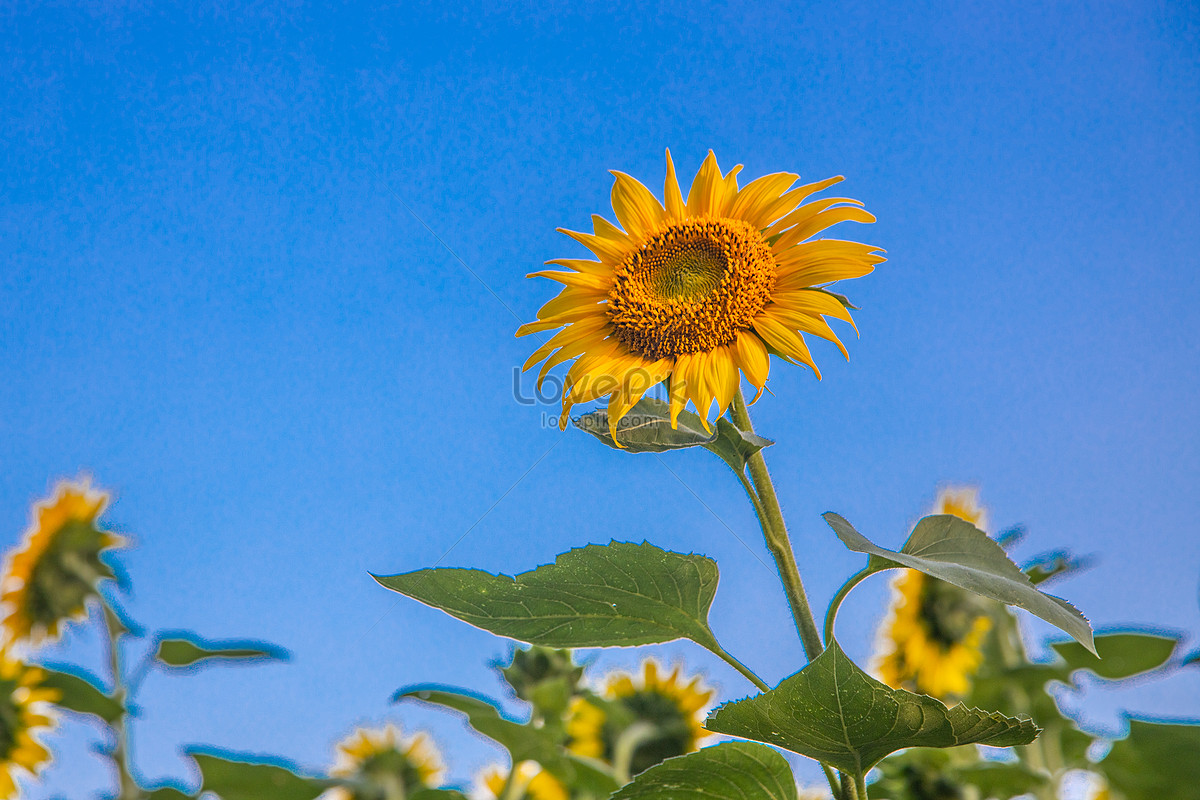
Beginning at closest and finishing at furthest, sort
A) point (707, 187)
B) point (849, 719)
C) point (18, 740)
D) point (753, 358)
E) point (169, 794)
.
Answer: point (849, 719) → point (753, 358) → point (707, 187) → point (169, 794) → point (18, 740)

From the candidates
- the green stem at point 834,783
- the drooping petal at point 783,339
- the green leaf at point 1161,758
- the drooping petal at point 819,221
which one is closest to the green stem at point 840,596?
the green stem at point 834,783

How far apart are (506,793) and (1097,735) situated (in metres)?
1.26

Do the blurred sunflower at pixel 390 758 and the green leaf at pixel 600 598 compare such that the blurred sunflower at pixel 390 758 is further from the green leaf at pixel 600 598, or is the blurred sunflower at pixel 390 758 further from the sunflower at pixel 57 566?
the green leaf at pixel 600 598

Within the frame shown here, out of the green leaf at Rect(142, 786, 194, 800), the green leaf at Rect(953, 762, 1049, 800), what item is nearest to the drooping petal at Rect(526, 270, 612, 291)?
the green leaf at Rect(142, 786, 194, 800)

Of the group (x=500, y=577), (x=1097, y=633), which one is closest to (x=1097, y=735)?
(x=1097, y=633)

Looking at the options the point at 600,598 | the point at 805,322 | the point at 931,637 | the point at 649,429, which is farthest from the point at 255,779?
the point at 931,637

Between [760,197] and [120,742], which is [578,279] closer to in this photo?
[760,197]

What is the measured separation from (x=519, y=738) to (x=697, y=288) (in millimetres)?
824

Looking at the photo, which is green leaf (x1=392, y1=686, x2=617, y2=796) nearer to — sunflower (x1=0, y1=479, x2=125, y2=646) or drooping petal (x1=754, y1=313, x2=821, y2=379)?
drooping petal (x1=754, y1=313, x2=821, y2=379)

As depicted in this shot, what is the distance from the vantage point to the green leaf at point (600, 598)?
3.05ft

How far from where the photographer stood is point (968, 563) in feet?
2.95

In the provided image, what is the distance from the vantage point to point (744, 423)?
1001 millimetres

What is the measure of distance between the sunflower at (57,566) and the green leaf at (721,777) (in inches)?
79.1

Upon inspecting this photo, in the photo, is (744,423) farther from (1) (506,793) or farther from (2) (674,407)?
(1) (506,793)
